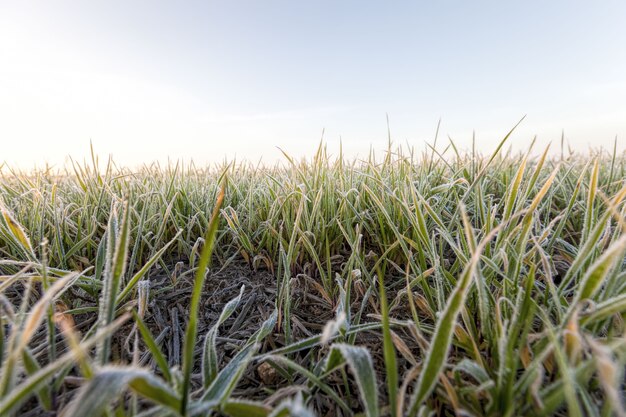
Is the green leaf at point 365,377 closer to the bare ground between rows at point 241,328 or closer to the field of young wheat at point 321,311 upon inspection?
the field of young wheat at point 321,311

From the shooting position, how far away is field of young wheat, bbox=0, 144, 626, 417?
0.44m

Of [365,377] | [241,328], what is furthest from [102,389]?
[241,328]

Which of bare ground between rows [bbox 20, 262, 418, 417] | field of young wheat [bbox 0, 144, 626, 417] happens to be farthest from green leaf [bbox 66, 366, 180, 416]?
bare ground between rows [bbox 20, 262, 418, 417]

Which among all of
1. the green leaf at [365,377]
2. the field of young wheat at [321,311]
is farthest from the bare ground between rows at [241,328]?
the green leaf at [365,377]

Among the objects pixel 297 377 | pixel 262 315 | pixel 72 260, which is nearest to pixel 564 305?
pixel 297 377

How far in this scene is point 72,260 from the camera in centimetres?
99

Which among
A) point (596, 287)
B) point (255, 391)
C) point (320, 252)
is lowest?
point (255, 391)

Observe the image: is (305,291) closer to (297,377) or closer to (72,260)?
(297,377)

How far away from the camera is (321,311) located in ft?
2.87

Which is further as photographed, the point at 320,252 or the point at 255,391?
the point at 320,252

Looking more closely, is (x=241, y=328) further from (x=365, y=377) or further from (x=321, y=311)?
(x=365, y=377)

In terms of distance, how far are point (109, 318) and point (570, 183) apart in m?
1.59

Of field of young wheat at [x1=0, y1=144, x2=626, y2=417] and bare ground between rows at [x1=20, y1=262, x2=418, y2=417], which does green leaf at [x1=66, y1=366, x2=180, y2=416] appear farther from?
bare ground between rows at [x1=20, y1=262, x2=418, y2=417]

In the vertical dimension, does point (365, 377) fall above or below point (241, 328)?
above
